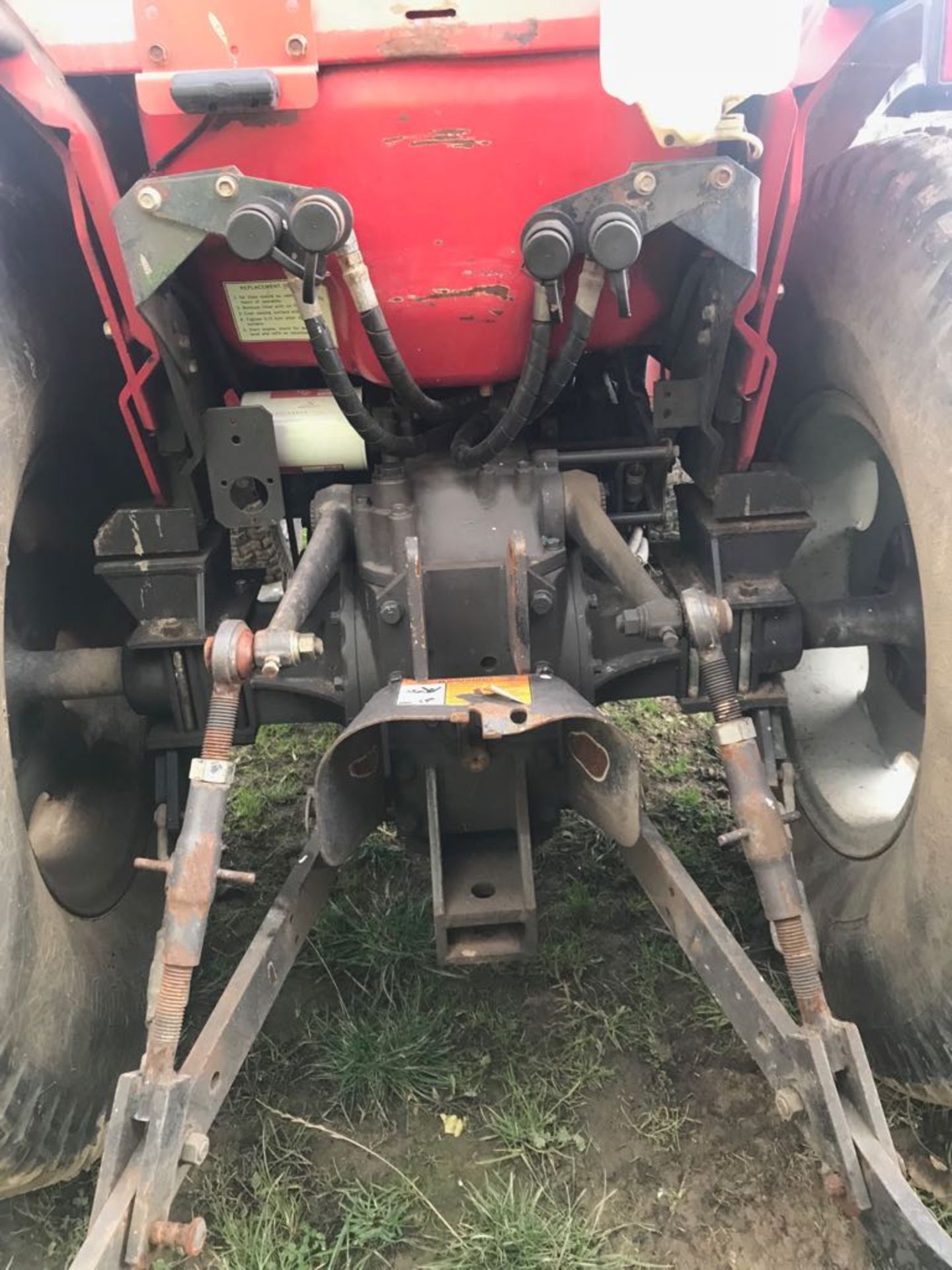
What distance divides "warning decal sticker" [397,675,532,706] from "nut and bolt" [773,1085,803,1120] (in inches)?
23.6

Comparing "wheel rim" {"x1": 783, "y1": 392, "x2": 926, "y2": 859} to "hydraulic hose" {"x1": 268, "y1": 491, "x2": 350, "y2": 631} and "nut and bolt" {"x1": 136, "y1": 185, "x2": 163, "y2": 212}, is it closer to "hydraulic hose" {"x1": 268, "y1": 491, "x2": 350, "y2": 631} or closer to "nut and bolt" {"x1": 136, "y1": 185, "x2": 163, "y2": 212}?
"hydraulic hose" {"x1": 268, "y1": 491, "x2": 350, "y2": 631}

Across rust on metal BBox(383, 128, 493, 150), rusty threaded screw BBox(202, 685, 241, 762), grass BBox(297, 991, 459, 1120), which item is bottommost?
grass BBox(297, 991, 459, 1120)

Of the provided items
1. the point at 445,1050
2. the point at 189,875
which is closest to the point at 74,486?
the point at 189,875

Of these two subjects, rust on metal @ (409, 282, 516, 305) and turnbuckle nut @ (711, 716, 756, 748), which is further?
rust on metal @ (409, 282, 516, 305)

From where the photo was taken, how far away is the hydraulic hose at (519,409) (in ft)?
4.67

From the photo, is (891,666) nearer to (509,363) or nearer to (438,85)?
(509,363)

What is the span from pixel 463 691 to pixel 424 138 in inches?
31.2

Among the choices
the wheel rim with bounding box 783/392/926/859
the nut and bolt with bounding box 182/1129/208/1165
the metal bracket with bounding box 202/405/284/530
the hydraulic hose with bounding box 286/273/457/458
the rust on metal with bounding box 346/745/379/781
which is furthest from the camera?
the wheel rim with bounding box 783/392/926/859

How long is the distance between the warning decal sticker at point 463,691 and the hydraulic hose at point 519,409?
424 mm

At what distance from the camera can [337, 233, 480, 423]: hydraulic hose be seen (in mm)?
1337

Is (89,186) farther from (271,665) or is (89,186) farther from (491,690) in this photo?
(491,690)

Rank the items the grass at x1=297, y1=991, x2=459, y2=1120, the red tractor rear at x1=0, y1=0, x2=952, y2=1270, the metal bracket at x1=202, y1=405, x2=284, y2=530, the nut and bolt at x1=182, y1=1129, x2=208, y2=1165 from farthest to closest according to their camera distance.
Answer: the grass at x1=297, y1=991, x2=459, y2=1120, the metal bracket at x1=202, y1=405, x2=284, y2=530, the red tractor rear at x1=0, y1=0, x2=952, y2=1270, the nut and bolt at x1=182, y1=1129, x2=208, y2=1165

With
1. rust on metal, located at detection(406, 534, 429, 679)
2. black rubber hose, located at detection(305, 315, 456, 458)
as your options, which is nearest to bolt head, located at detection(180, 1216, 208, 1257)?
rust on metal, located at detection(406, 534, 429, 679)

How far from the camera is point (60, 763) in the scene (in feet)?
6.56
